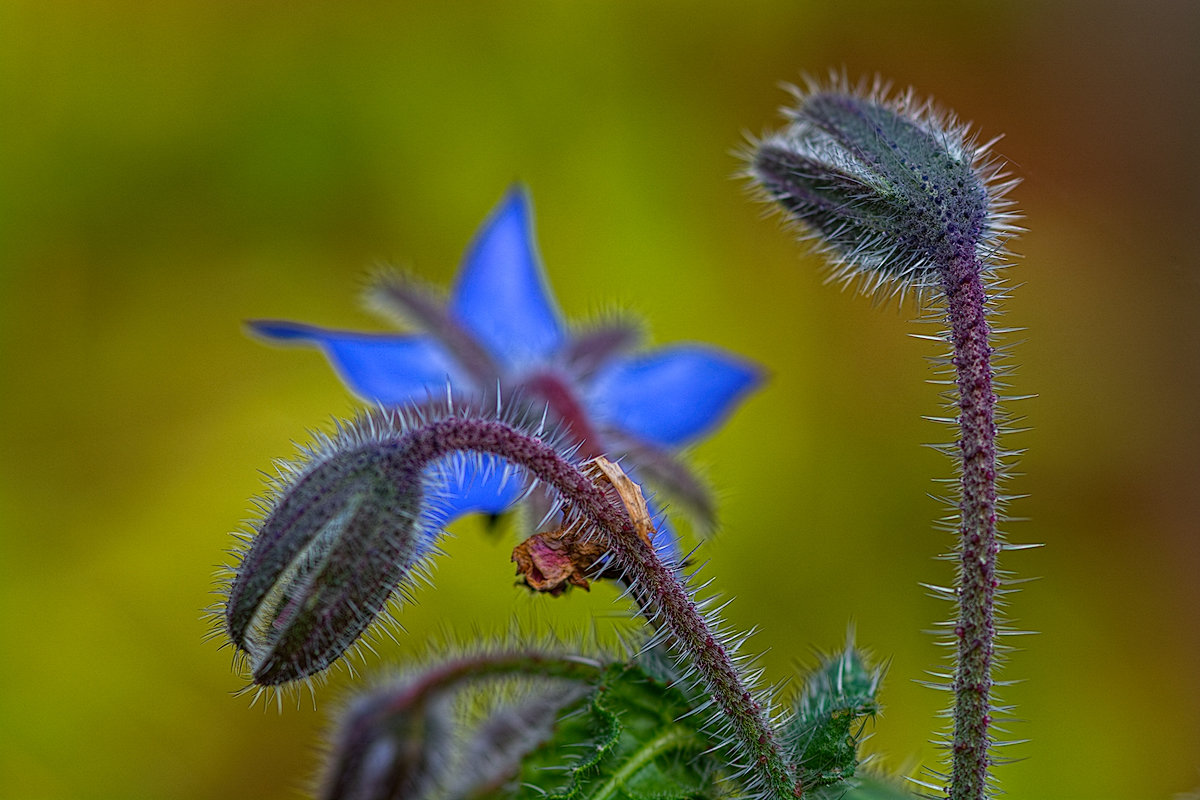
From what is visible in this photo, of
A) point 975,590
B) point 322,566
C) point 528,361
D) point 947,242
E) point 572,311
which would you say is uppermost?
point 572,311

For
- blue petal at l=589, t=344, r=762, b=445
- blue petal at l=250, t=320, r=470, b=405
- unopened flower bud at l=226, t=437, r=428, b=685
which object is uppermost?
blue petal at l=589, t=344, r=762, b=445

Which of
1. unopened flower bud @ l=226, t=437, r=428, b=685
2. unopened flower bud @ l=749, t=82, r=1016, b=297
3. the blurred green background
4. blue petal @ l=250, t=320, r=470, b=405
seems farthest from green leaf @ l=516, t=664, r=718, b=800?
the blurred green background

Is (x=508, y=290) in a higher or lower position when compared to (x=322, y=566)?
higher

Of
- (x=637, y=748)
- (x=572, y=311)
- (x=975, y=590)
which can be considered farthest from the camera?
(x=572, y=311)

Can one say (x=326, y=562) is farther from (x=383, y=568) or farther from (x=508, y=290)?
(x=508, y=290)

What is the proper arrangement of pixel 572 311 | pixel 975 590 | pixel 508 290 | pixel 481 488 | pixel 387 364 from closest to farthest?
pixel 975 590 → pixel 481 488 → pixel 387 364 → pixel 508 290 → pixel 572 311

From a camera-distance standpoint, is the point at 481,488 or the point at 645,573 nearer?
the point at 645,573

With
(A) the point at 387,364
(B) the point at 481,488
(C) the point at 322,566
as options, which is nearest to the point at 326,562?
(C) the point at 322,566

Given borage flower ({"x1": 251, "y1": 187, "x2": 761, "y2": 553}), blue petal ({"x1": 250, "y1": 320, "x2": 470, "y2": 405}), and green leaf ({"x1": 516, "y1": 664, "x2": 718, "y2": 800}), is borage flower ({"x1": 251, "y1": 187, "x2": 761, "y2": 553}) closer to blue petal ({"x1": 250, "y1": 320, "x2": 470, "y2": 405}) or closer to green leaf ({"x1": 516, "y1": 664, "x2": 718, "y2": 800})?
blue petal ({"x1": 250, "y1": 320, "x2": 470, "y2": 405})

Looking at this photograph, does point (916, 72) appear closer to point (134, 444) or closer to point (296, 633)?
point (134, 444)
